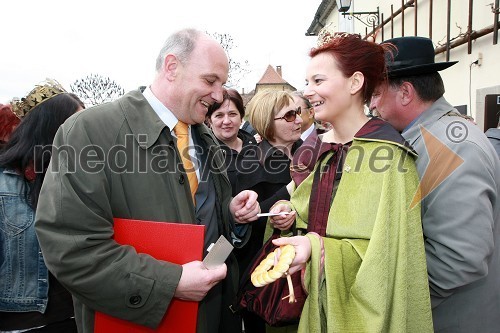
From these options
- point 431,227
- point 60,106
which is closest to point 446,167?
point 431,227

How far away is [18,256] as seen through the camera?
2051 millimetres

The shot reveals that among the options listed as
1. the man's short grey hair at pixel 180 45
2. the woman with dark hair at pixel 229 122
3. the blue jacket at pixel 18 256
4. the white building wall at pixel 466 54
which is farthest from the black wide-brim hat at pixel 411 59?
the white building wall at pixel 466 54

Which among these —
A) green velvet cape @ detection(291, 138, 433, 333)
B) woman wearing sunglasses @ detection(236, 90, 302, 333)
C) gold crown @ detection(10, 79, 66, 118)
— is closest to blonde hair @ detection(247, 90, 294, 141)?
woman wearing sunglasses @ detection(236, 90, 302, 333)

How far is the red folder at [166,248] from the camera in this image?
5.65 feet

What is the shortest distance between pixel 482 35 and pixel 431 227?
5.19 metres

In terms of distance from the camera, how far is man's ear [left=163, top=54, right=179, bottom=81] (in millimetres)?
2057

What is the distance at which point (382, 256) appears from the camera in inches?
61.1

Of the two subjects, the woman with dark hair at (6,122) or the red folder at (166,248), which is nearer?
the red folder at (166,248)

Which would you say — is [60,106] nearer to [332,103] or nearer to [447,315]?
[332,103]

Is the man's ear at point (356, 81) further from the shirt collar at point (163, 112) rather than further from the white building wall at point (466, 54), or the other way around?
the white building wall at point (466, 54)

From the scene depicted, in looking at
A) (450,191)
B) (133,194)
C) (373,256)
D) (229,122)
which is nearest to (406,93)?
(450,191)

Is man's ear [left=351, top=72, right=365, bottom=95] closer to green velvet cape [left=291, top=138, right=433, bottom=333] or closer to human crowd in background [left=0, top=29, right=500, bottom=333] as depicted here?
human crowd in background [left=0, top=29, right=500, bottom=333]

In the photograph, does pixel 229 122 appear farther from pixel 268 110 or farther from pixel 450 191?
pixel 450 191

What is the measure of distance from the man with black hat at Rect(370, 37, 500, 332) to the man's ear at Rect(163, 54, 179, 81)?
1215mm
